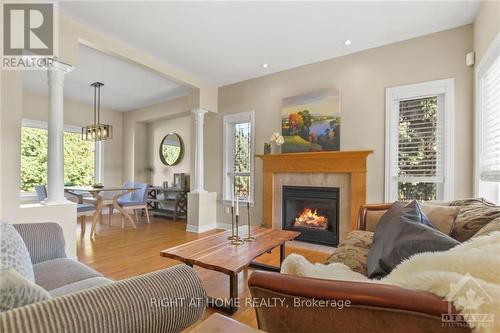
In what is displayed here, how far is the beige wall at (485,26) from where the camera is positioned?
1952 mm

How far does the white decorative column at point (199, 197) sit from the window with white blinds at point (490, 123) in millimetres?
3814

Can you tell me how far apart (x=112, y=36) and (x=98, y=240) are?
9.54 feet

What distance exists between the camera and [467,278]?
655mm

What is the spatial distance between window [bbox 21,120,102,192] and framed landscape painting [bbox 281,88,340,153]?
5.06m

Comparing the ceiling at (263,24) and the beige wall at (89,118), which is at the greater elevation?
the ceiling at (263,24)

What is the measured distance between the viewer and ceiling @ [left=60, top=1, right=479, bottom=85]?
8.01 ft

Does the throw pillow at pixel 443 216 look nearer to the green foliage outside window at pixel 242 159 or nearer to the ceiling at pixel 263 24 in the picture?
the ceiling at pixel 263 24

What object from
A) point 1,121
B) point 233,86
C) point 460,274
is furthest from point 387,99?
point 1,121

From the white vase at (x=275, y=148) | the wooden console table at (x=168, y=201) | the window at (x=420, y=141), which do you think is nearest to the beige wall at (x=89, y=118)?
the wooden console table at (x=168, y=201)

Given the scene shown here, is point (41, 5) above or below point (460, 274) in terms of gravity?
above

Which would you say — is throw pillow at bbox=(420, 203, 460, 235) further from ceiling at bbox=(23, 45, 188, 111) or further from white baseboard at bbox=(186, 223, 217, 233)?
ceiling at bbox=(23, 45, 188, 111)

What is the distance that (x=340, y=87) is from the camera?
136 inches

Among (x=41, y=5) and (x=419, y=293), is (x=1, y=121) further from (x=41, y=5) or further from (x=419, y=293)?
(x=419, y=293)

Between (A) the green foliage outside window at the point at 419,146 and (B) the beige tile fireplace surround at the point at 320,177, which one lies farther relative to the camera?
(B) the beige tile fireplace surround at the point at 320,177
